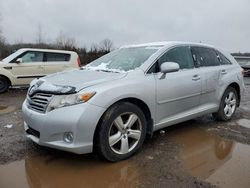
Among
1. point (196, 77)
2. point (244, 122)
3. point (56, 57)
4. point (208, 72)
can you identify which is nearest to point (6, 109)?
point (56, 57)

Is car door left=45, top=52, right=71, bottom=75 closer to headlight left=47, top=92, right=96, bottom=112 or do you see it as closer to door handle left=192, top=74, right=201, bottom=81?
door handle left=192, top=74, right=201, bottom=81

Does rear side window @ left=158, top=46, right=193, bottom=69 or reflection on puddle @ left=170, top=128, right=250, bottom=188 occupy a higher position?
rear side window @ left=158, top=46, right=193, bottom=69

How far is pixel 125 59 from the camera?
4.96m

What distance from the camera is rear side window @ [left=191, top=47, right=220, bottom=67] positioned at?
5.44m

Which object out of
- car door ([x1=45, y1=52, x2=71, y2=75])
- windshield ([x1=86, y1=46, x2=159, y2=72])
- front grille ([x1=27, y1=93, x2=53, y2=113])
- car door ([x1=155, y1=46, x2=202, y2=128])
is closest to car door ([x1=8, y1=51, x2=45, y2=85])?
car door ([x1=45, y1=52, x2=71, y2=75])

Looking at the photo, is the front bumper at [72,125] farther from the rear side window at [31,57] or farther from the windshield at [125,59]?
the rear side window at [31,57]

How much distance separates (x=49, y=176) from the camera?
11.7ft

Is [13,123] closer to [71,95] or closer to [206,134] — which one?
[71,95]

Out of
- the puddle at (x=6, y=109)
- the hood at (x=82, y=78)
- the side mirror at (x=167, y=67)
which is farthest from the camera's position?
the puddle at (x=6, y=109)

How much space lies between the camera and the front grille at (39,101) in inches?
149

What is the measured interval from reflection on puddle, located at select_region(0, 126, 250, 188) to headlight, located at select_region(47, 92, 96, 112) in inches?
31.4

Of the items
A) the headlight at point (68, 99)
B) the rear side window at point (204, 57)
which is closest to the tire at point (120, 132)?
the headlight at point (68, 99)

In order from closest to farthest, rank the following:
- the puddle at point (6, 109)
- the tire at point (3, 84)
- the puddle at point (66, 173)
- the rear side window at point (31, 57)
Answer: the puddle at point (66, 173) → the puddle at point (6, 109) → the tire at point (3, 84) → the rear side window at point (31, 57)

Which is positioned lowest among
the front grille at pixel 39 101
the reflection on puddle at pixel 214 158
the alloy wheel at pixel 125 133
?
the reflection on puddle at pixel 214 158
